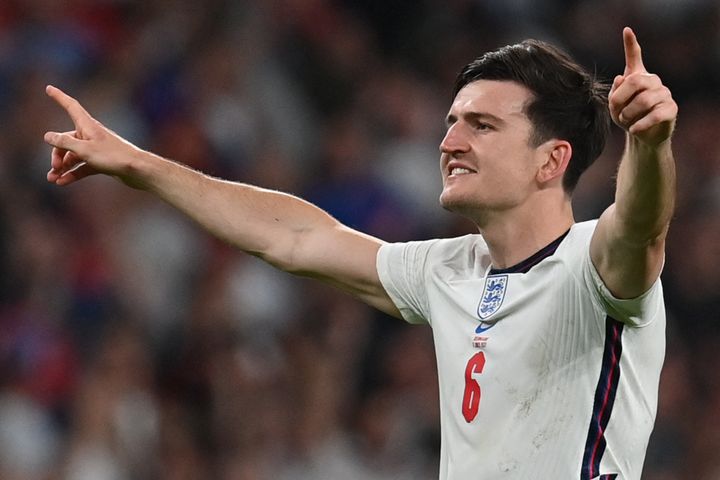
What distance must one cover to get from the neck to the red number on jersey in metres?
0.30

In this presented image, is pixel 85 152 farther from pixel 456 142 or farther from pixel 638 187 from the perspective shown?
pixel 638 187

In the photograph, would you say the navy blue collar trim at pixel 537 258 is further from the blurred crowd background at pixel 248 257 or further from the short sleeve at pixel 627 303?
the blurred crowd background at pixel 248 257

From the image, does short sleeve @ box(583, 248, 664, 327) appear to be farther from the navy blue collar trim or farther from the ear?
the ear

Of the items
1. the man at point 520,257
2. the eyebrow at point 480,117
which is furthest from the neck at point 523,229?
the eyebrow at point 480,117

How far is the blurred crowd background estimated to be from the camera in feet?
22.1

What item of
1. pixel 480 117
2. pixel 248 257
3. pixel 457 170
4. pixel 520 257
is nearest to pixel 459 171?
pixel 457 170

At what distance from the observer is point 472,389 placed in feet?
11.4

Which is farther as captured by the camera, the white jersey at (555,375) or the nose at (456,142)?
the nose at (456,142)

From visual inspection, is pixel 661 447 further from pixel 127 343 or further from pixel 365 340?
pixel 127 343

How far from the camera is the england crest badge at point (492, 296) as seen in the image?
3.50 metres

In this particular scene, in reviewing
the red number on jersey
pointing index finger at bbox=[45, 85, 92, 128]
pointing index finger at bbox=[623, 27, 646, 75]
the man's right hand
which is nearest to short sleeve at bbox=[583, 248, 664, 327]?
the red number on jersey

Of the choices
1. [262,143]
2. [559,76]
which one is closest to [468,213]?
[559,76]

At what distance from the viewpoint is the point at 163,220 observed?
767 cm

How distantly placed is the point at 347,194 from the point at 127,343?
1.72 m
